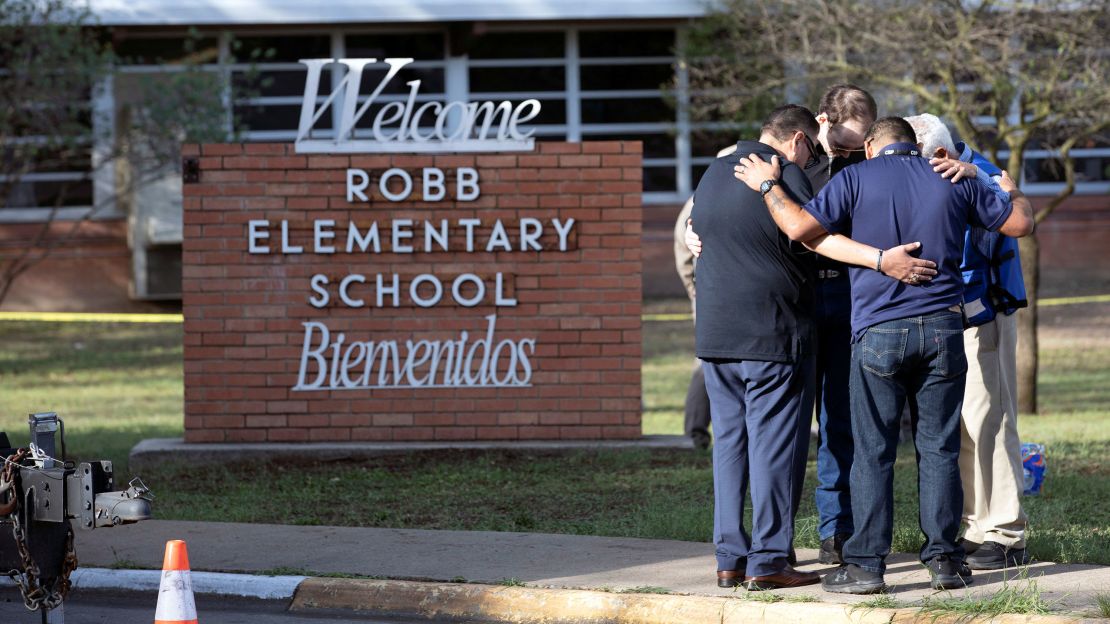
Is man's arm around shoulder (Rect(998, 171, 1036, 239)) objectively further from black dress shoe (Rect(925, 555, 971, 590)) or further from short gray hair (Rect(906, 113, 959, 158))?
black dress shoe (Rect(925, 555, 971, 590))

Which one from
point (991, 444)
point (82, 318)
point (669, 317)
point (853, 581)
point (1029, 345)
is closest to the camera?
point (853, 581)

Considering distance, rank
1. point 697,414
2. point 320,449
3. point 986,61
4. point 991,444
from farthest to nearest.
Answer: point 986,61 → point 697,414 → point 320,449 → point 991,444

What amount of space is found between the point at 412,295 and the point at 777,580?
431cm

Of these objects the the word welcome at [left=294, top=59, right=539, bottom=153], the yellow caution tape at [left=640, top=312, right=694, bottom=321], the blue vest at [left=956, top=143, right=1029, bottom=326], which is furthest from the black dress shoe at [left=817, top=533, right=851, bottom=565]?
the yellow caution tape at [left=640, top=312, right=694, bottom=321]

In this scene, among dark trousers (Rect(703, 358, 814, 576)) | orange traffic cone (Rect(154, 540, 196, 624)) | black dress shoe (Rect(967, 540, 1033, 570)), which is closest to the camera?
orange traffic cone (Rect(154, 540, 196, 624))

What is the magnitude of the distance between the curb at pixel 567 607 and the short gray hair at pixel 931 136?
190 centimetres

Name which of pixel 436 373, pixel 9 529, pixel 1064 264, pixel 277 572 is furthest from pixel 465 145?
pixel 1064 264

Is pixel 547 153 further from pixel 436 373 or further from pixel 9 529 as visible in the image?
pixel 9 529

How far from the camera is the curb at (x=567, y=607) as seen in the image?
5.11 m

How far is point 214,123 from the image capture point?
54.5 ft

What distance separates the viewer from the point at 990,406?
5.82m

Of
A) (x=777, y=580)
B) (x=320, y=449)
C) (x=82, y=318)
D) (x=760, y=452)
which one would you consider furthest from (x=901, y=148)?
(x=82, y=318)

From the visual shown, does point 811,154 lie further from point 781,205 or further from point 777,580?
point 777,580

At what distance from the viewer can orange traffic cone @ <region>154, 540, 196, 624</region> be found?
178 inches
